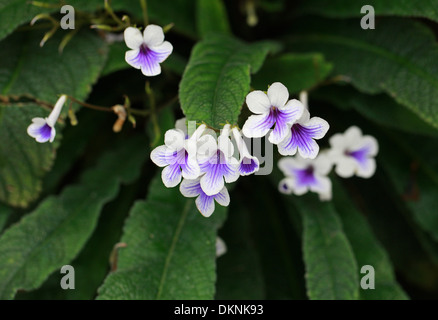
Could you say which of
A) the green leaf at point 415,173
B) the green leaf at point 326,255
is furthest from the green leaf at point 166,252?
the green leaf at point 415,173

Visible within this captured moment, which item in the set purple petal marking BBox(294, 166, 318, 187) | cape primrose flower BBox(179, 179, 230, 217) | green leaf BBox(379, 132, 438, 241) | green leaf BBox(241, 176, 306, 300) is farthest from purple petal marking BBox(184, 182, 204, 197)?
green leaf BBox(379, 132, 438, 241)

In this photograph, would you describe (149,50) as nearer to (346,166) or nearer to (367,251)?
(346,166)

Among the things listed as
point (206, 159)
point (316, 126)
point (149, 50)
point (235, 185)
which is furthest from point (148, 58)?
point (235, 185)

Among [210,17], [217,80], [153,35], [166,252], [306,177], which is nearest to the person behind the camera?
[153,35]

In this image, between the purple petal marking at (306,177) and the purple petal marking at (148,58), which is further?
the purple petal marking at (306,177)

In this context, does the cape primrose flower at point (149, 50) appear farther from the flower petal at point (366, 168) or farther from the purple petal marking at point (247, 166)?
the flower petal at point (366, 168)
